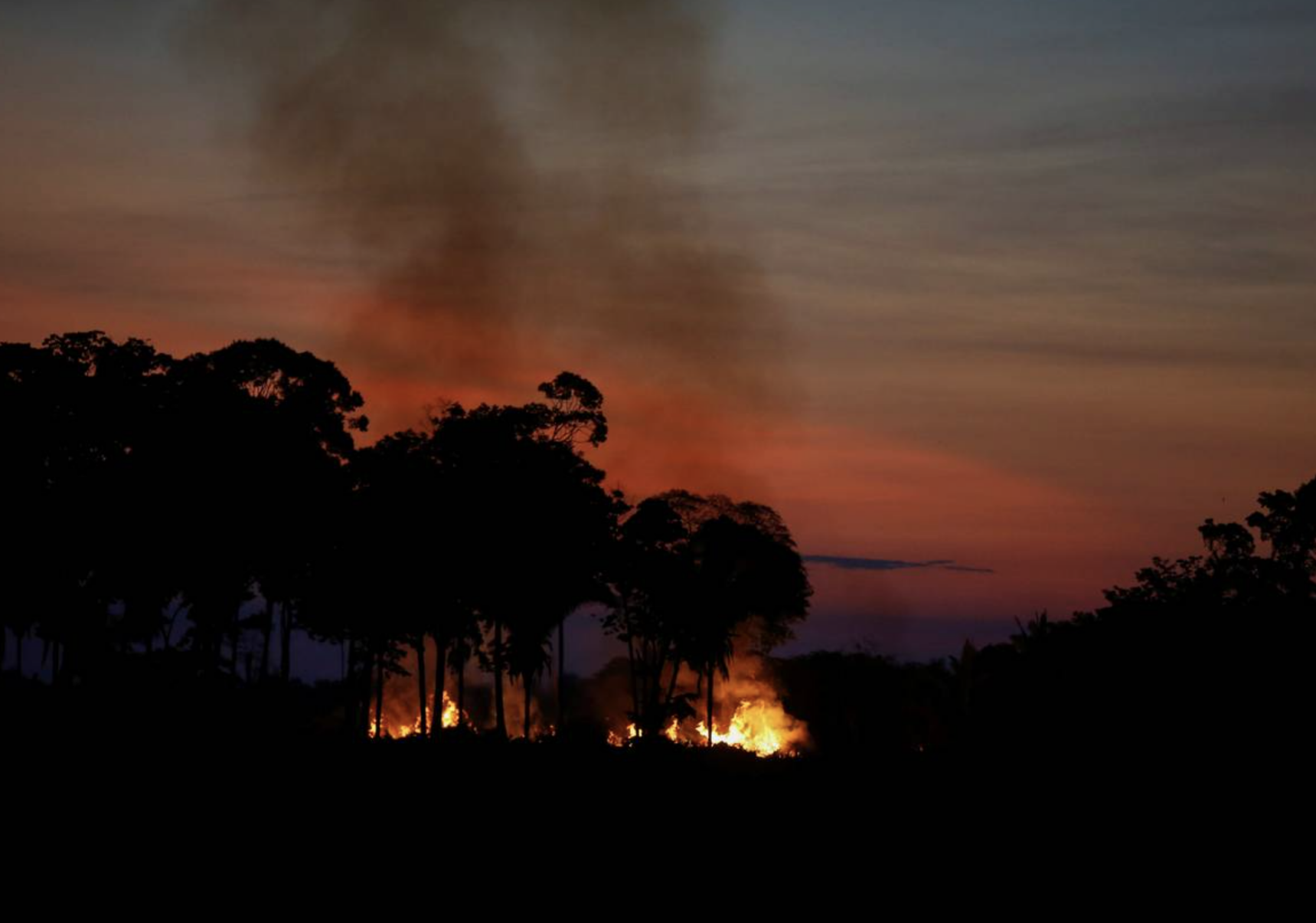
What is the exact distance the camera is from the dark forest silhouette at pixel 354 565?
38.6 meters

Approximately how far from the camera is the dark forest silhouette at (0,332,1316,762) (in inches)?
1518

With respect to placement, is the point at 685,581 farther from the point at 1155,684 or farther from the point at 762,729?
the point at 1155,684

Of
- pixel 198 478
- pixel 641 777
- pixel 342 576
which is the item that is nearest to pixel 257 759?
pixel 641 777

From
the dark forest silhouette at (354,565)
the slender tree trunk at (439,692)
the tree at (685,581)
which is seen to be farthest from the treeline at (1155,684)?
the tree at (685,581)

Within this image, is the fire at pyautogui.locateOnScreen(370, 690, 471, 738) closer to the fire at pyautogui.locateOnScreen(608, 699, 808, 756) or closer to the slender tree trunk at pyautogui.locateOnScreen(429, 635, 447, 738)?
the fire at pyautogui.locateOnScreen(608, 699, 808, 756)

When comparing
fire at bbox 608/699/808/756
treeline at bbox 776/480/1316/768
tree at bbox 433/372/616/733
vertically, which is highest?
tree at bbox 433/372/616/733

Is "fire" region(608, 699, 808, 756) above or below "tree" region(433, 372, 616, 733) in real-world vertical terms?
below

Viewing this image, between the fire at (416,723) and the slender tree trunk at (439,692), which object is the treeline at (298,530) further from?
the fire at (416,723)

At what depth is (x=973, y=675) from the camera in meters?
78.1

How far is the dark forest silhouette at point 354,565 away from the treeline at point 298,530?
11 cm

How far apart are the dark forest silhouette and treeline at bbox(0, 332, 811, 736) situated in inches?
4.3

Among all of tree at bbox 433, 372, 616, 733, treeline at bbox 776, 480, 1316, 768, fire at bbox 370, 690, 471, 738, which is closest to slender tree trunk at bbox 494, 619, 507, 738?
tree at bbox 433, 372, 616, 733

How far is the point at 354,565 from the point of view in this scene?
7212cm

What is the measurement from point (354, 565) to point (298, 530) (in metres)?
8.28
